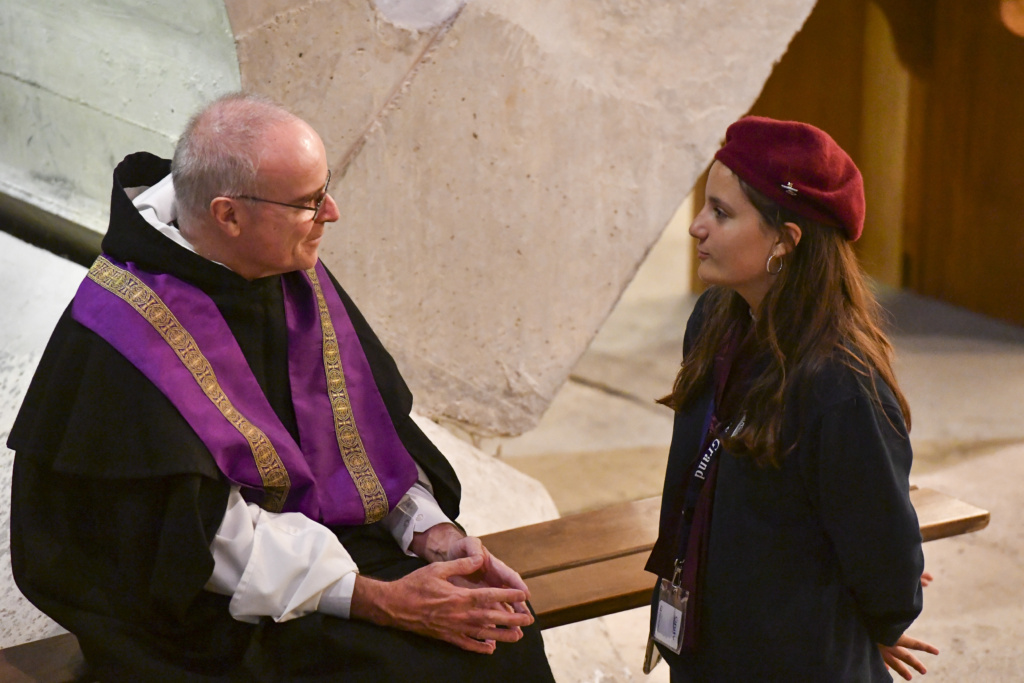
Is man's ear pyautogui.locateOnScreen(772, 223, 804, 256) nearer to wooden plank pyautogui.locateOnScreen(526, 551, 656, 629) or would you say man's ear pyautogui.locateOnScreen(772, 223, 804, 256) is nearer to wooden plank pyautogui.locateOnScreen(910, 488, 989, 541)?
wooden plank pyautogui.locateOnScreen(526, 551, 656, 629)

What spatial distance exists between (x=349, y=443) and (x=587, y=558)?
0.87 m

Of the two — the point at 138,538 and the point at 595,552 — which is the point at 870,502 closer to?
the point at 595,552

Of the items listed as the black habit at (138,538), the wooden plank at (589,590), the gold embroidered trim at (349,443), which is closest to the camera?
the black habit at (138,538)

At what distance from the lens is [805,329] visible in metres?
2.12

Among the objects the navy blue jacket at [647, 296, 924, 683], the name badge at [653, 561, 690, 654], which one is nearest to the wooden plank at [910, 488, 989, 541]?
the navy blue jacket at [647, 296, 924, 683]

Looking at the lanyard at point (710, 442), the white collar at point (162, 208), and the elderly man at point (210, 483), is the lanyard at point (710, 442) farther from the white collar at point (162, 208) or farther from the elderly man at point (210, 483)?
the white collar at point (162, 208)

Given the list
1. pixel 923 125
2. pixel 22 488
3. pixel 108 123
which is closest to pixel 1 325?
pixel 108 123

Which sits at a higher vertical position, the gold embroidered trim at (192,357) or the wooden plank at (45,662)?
the gold embroidered trim at (192,357)

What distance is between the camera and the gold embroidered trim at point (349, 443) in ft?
8.14

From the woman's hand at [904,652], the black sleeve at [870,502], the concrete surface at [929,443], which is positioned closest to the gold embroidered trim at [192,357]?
the black sleeve at [870,502]

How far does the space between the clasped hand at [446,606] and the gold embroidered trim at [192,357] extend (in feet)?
1.00

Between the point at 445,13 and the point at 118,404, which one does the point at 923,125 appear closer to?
the point at 445,13

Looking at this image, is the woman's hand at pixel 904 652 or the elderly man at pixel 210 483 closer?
the elderly man at pixel 210 483

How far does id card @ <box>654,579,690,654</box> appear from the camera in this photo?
2.35 m
